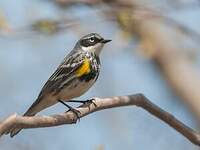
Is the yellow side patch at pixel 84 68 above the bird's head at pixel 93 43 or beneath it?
beneath

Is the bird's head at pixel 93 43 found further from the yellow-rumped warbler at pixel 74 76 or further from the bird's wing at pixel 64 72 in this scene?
the bird's wing at pixel 64 72

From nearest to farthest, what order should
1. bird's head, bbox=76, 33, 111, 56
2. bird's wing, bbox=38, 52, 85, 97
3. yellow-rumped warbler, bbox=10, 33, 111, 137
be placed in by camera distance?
yellow-rumped warbler, bbox=10, 33, 111, 137
bird's wing, bbox=38, 52, 85, 97
bird's head, bbox=76, 33, 111, 56

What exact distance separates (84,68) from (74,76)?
0.34ft

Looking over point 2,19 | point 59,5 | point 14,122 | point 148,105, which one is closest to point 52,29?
point 2,19

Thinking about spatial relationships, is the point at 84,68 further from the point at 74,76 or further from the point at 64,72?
the point at 64,72

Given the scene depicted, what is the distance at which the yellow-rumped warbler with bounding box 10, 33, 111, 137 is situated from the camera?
5.95 metres

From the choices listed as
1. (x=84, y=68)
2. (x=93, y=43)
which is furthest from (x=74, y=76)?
(x=93, y=43)

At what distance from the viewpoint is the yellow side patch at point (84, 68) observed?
238 inches

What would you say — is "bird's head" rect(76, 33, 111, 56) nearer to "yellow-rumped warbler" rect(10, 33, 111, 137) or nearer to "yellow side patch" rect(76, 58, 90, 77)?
"yellow-rumped warbler" rect(10, 33, 111, 137)

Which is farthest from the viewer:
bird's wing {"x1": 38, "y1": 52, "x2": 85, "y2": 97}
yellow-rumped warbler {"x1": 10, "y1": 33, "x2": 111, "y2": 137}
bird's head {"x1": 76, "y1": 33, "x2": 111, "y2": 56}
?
bird's head {"x1": 76, "y1": 33, "x2": 111, "y2": 56}

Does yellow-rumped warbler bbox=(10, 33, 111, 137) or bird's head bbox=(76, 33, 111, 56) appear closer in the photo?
yellow-rumped warbler bbox=(10, 33, 111, 137)

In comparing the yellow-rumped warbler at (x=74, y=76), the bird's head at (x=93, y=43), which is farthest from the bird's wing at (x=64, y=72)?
the bird's head at (x=93, y=43)

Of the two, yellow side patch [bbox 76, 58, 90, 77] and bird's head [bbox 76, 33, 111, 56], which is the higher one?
bird's head [bbox 76, 33, 111, 56]

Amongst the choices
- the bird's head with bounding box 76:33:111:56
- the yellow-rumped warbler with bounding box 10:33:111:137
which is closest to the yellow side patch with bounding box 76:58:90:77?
the yellow-rumped warbler with bounding box 10:33:111:137
